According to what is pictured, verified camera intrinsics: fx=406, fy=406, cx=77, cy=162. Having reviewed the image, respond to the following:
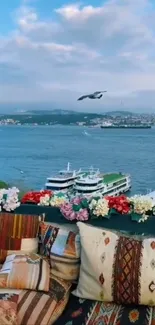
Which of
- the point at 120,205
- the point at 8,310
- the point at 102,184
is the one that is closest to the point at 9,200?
the point at 120,205

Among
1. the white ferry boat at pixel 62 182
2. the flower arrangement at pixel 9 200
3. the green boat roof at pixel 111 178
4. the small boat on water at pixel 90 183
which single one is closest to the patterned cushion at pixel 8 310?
the flower arrangement at pixel 9 200

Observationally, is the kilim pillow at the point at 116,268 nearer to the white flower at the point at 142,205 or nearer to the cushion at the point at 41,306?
the cushion at the point at 41,306

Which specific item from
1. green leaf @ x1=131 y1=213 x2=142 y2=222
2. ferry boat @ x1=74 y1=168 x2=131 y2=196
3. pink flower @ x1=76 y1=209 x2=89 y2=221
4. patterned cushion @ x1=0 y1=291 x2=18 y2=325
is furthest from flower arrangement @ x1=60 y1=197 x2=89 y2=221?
ferry boat @ x1=74 y1=168 x2=131 y2=196

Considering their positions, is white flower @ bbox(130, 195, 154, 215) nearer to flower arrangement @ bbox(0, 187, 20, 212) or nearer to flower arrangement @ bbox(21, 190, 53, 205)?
flower arrangement @ bbox(21, 190, 53, 205)

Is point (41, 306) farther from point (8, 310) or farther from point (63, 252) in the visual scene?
point (63, 252)

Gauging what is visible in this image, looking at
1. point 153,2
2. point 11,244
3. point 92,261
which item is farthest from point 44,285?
point 153,2
